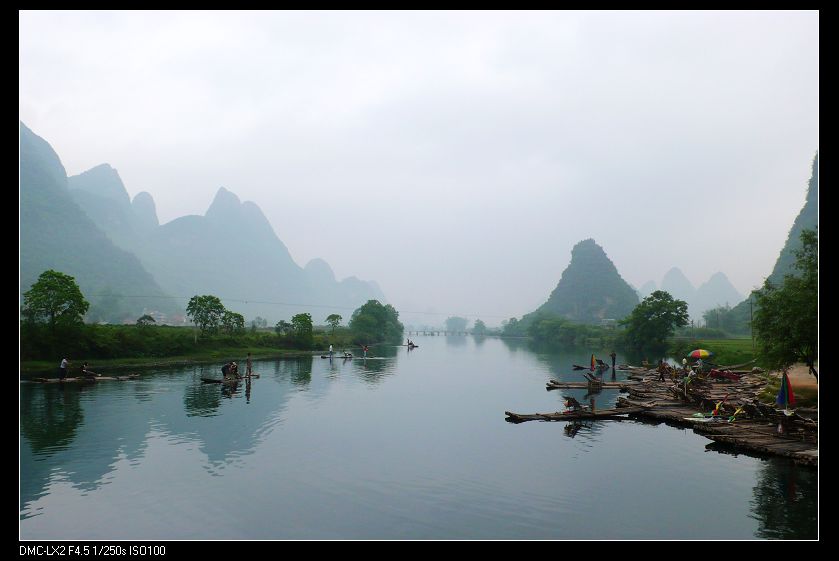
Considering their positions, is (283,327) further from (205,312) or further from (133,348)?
(133,348)

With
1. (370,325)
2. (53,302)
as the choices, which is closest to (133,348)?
(53,302)

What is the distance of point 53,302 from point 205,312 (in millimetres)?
16902

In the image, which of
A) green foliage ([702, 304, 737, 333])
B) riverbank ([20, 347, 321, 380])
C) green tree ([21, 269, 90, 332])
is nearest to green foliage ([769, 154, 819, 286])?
green foliage ([702, 304, 737, 333])

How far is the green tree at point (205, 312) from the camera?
54.5 m

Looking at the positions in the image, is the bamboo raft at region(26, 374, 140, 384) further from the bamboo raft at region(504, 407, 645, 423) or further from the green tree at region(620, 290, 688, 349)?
the green tree at region(620, 290, 688, 349)

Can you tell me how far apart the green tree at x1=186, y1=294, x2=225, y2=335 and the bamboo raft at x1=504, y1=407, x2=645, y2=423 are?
40.9m

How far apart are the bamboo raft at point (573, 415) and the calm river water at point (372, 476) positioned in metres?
0.58

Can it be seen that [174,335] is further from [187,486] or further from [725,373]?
[725,373]

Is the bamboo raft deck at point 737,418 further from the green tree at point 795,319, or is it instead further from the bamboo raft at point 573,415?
the green tree at point 795,319

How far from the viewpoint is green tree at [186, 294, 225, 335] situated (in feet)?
179

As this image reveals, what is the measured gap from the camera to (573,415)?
80.7 feet

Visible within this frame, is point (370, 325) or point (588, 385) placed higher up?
point (370, 325)

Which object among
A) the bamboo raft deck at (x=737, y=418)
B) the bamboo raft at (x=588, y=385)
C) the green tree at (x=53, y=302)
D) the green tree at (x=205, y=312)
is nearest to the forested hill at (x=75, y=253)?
the green tree at (x=205, y=312)
